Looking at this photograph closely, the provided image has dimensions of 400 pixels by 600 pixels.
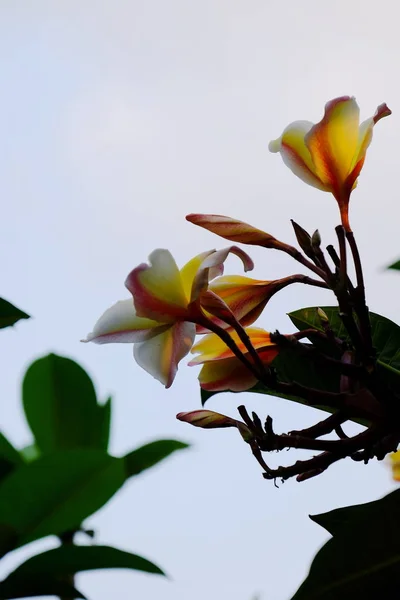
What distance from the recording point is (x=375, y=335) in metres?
0.60

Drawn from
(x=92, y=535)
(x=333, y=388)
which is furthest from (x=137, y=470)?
Answer: (x=333, y=388)

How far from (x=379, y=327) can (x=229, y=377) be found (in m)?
0.15

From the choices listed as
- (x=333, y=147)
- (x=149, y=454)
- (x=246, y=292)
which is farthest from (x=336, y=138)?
(x=149, y=454)

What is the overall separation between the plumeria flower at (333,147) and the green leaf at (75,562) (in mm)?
246

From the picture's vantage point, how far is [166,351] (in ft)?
1.60

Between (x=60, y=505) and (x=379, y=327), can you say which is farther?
(x=379, y=327)

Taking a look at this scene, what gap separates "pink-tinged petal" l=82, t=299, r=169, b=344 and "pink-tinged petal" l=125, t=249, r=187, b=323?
0.02m

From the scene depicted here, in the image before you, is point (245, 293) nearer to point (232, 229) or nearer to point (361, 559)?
point (232, 229)

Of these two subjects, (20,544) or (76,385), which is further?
(76,385)

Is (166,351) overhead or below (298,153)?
below

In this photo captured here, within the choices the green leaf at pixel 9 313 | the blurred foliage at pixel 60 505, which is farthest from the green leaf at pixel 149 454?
the green leaf at pixel 9 313

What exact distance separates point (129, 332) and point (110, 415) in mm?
118

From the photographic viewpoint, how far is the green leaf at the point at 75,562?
430 mm

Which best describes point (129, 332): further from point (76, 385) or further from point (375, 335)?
point (375, 335)
